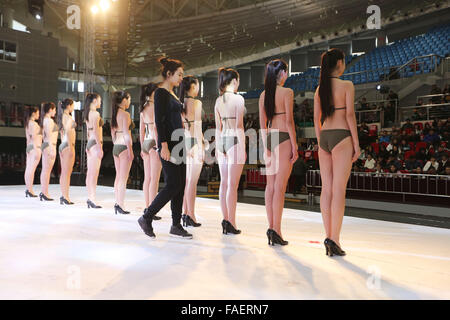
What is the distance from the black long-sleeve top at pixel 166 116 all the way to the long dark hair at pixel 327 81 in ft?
4.25

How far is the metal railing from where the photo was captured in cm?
670

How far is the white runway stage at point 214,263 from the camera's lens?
2074mm

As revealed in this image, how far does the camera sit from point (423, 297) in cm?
203

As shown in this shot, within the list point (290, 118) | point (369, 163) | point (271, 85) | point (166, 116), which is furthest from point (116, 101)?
point (369, 163)

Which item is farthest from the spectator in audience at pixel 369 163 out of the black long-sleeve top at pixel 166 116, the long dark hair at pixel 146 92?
the black long-sleeve top at pixel 166 116

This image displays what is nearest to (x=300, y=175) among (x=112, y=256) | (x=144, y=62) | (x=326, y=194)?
(x=326, y=194)

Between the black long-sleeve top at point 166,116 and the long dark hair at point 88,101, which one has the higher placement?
the long dark hair at point 88,101

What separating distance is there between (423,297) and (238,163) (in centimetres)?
228

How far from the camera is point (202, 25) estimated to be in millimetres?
20688

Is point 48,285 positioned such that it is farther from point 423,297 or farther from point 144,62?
point 144,62

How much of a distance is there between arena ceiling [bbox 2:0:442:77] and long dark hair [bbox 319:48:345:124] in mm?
13814

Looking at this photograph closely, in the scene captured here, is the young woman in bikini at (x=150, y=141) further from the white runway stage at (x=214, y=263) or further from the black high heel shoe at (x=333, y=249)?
the black high heel shoe at (x=333, y=249)

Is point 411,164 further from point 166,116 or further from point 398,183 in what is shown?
point 166,116

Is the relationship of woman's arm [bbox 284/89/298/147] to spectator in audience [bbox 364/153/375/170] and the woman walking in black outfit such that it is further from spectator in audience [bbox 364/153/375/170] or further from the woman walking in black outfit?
spectator in audience [bbox 364/153/375/170]
